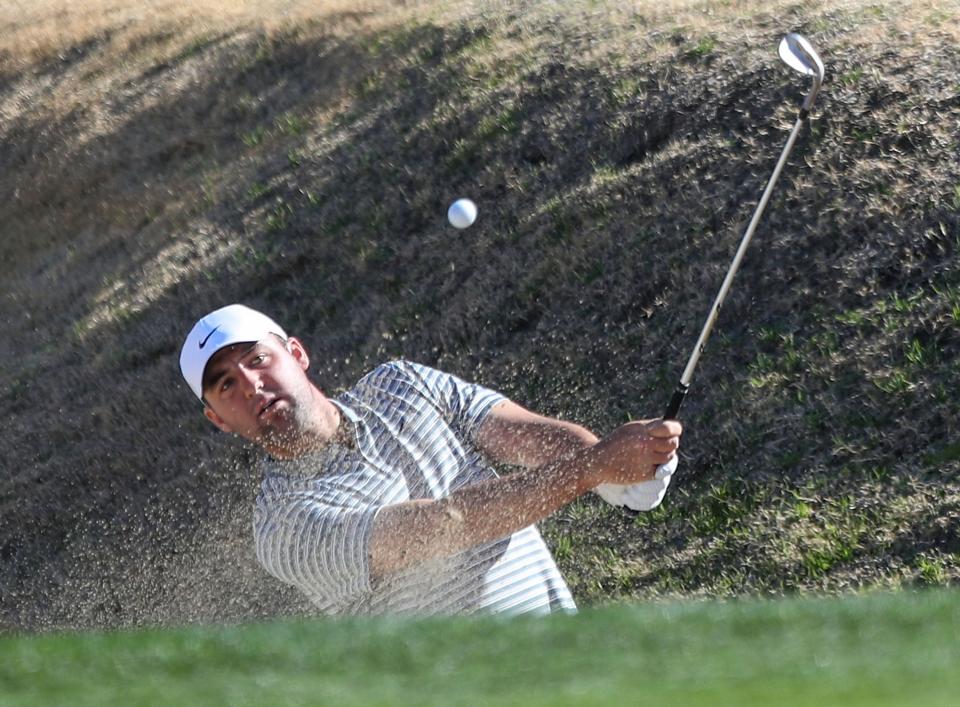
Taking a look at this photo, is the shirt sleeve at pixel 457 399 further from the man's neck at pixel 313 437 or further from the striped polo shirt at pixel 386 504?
the man's neck at pixel 313 437

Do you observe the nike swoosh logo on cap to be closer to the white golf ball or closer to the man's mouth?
the man's mouth

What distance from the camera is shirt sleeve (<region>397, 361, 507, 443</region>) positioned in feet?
12.8

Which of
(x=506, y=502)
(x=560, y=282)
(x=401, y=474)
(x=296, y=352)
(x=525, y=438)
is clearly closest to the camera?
(x=506, y=502)

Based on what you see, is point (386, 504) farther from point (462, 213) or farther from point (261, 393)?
point (462, 213)

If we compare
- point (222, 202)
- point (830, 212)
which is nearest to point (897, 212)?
point (830, 212)

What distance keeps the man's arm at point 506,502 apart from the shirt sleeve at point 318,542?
41 millimetres

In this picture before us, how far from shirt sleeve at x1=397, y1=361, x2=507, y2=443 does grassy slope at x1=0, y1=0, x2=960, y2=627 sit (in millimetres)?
1742

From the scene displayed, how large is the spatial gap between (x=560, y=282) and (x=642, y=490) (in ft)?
12.2

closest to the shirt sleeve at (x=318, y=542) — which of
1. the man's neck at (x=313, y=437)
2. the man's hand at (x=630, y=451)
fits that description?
the man's neck at (x=313, y=437)

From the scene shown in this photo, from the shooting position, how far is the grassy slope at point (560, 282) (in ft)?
18.5

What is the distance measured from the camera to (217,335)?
3.96 meters

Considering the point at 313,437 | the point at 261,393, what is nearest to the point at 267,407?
the point at 261,393

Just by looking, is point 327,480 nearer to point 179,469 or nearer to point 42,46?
point 179,469

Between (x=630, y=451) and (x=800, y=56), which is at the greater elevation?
(x=800, y=56)
